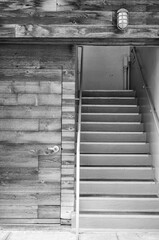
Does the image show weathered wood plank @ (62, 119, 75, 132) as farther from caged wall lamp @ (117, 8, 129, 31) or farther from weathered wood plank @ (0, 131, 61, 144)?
caged wall lamp @ (117, 8, 129, 31)

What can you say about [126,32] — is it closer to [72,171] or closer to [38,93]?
[38,93]

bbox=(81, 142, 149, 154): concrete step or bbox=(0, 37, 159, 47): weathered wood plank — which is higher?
bbox=(0, 37, 159, 47): weathered wood plank

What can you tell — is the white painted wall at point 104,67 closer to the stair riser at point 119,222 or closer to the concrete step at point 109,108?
the concrete step at point 109,108

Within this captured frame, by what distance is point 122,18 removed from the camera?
3.68 meters

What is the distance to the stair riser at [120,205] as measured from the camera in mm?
4160

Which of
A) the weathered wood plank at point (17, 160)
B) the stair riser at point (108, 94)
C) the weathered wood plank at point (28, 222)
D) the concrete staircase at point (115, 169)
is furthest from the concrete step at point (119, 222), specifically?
the stair riser at point (108, 94)

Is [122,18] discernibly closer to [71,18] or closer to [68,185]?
[71,18]

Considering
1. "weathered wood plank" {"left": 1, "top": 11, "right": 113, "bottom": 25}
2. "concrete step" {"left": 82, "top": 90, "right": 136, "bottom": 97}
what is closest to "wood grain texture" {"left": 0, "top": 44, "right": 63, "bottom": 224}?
"weathered wood plank" {"left": 1, "top": 11, "right": 113, "bottom": 25}

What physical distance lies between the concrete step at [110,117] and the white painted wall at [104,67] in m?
2.09

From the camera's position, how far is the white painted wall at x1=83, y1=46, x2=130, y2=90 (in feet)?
25.2

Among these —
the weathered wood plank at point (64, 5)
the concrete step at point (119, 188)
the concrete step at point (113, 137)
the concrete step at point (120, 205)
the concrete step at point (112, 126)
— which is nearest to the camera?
the weathered wood plank at point (64, 5)

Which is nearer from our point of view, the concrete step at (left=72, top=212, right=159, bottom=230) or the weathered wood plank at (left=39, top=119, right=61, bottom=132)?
the concrete step at (left=72, top=212, right=159, bottom=230)

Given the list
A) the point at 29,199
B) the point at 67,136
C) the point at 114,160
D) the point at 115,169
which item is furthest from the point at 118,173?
the point at 29,199

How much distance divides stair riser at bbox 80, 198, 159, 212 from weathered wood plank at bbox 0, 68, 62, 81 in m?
1.78
